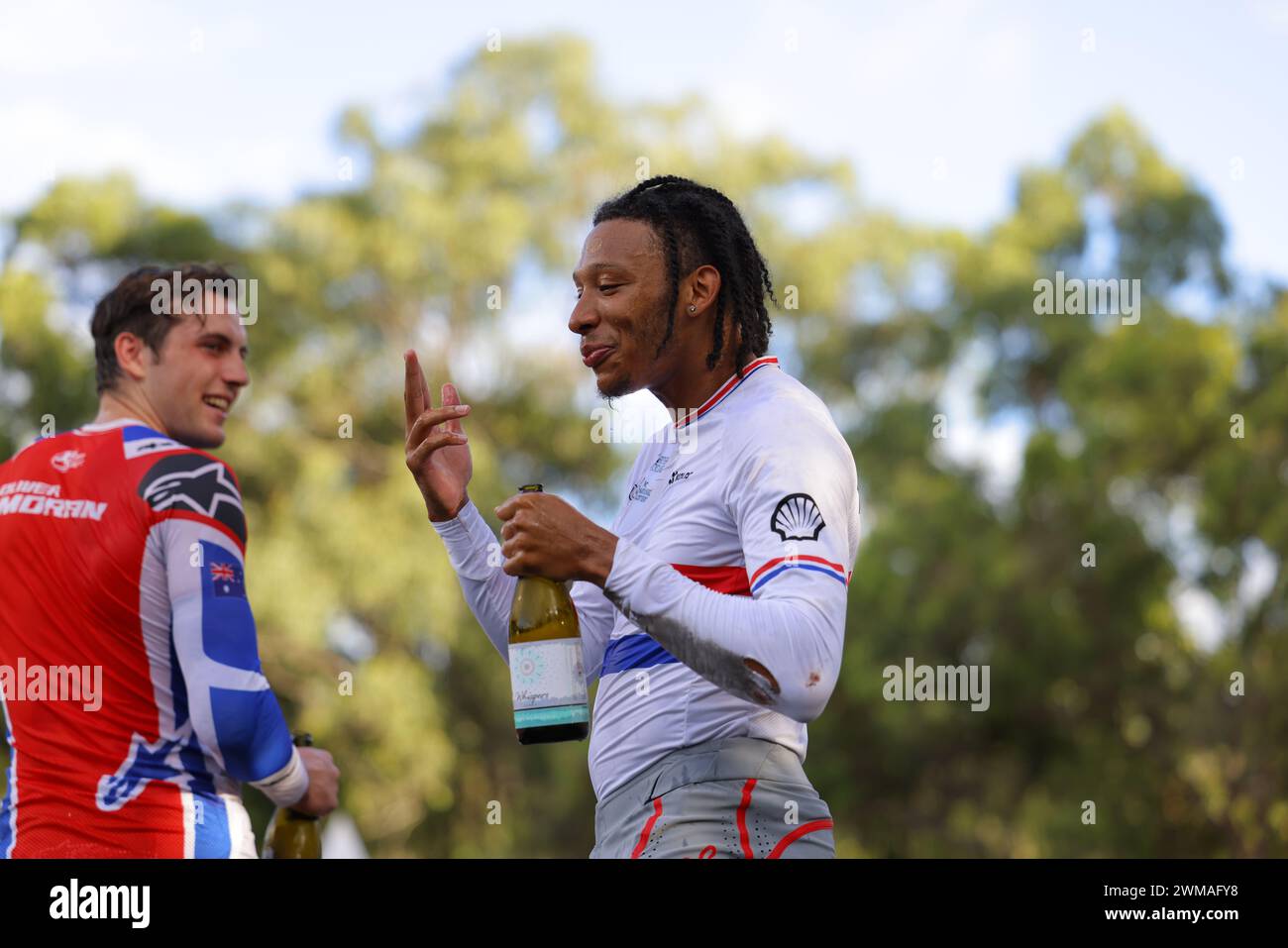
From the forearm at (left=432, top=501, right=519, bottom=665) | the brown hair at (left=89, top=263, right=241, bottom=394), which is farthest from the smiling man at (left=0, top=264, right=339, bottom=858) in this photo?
the forearm at (left=432, top=501, right=519, bottom=665)

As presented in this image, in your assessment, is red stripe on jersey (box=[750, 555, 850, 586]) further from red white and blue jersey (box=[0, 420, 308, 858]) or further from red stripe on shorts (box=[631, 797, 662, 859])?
red white and blue jersey (box=[0, 420, 308, 858])

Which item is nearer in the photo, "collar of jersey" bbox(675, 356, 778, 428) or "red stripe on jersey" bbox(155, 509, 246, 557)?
"collar of jersey" bbox(675, 356, 778, 428)

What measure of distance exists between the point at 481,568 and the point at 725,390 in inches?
33.5

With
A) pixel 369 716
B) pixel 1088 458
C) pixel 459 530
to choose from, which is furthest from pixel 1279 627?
pixel 459 530

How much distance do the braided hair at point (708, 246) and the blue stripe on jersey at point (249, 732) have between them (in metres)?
1.40

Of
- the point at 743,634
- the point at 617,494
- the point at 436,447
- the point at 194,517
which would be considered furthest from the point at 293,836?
the point at 617,494

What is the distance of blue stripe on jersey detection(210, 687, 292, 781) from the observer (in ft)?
12.6

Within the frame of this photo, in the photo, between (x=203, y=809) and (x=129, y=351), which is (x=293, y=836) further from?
(x=129, y=351)

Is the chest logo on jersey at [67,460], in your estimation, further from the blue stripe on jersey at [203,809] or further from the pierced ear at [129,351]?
the blue stripe on jersey at [203,809]

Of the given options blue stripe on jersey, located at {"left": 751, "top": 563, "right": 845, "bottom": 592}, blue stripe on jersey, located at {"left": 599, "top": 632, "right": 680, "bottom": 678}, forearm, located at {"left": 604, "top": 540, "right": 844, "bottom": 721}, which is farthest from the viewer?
blue stripe on jersey, located at {"left": 599, "top": 632, "right": 680, "bottom": 678}

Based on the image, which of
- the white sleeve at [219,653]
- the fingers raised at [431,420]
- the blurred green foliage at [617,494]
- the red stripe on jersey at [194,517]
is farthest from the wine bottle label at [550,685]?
the blurred green foliage at [617,494]

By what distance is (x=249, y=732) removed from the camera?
3852 millimetres

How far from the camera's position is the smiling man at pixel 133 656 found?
3830mm
